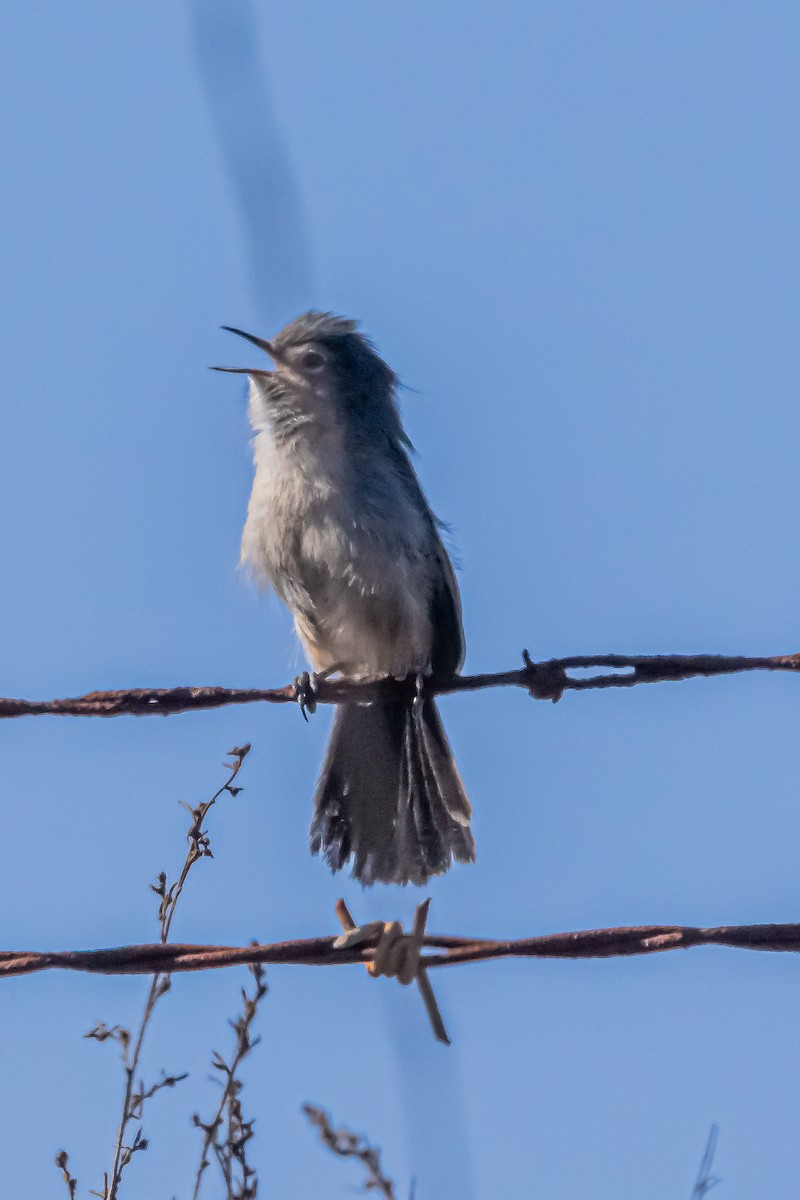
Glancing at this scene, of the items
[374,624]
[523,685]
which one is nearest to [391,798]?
[374,624]

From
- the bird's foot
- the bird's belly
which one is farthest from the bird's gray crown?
the bird's foot

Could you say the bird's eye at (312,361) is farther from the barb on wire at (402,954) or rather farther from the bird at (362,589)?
the barb on wire at (402,954)

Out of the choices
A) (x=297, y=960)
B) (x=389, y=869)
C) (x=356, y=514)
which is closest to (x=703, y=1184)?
(x=297, y=960)

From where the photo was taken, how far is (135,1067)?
3.37m

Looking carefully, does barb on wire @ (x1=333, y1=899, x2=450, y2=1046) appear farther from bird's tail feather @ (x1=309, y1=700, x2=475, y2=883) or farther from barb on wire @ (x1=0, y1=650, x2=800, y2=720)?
bird's tail feather @ (x1=309, y1=700, x2=475, y2=883)

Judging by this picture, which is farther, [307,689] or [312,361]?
[312,361]

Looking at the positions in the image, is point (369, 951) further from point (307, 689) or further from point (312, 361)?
point (312, 361)

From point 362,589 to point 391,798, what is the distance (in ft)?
2.71

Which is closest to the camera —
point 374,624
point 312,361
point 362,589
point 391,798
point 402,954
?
point 402,954

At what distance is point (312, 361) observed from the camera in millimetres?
6242

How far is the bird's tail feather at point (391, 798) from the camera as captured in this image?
4938 mm

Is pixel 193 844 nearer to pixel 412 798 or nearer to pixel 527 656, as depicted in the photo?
pixel 527 656

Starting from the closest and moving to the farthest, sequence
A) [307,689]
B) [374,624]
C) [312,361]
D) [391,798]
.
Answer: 1. [307,689]
2. [391,798]
3. [374,624]
4. [312,361]

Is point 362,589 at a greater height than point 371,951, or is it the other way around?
point 362,589
